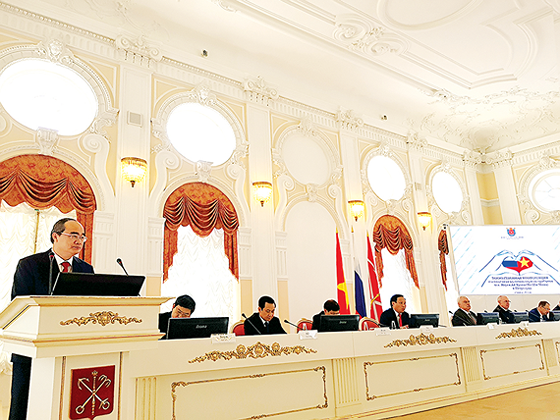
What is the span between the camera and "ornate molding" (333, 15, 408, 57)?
643 centimetres

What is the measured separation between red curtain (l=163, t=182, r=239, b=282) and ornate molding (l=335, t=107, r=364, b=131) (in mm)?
2894

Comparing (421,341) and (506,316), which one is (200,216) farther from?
(506,316)

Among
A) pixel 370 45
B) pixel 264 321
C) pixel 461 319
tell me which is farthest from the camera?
pixel 370 45

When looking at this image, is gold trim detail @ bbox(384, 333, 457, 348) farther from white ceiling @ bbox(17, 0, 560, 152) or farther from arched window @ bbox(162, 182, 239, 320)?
white ceiling @ bbox(17, 0, 560, 152)

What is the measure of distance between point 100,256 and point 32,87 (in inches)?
84.4

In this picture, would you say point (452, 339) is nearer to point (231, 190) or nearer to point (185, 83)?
point (231, 190)

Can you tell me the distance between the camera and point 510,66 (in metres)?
7.75

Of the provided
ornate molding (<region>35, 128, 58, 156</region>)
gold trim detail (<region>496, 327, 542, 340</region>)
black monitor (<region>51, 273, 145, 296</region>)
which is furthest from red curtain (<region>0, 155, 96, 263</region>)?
gold trim detail (<region>496, 327, 542, 340</region>)

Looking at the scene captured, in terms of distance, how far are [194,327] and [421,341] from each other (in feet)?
7.33

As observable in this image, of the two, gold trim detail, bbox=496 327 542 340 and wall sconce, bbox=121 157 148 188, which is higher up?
wall sconce, bbox=121 157 148 188

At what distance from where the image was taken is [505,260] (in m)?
8.75

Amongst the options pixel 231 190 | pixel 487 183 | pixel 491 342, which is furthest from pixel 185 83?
pixel 487 183

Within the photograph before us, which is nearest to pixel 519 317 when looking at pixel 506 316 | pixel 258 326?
pixel 506 316

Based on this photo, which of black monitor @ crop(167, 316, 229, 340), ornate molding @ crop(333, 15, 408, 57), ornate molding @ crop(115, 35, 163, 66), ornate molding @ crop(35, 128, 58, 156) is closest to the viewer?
black monitor @ crop(167, 316, 229, 340)
